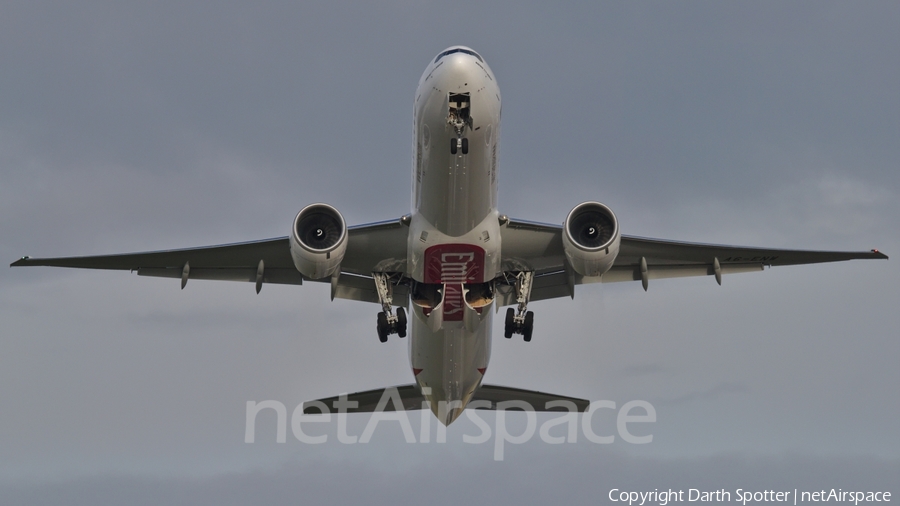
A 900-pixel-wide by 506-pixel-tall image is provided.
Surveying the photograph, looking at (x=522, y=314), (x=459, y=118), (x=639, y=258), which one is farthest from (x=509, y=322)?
(x=459, y=118)

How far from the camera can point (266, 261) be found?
25172 mm

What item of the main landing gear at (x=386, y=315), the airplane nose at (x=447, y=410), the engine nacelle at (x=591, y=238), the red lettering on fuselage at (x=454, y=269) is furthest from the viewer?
the airplane nose at (x=447, y=410)

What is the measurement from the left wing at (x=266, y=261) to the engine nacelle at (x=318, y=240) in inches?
43.6

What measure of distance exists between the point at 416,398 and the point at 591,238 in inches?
371

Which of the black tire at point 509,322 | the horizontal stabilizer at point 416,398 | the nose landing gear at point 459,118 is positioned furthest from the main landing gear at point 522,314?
the nose landing gear at point 459,118

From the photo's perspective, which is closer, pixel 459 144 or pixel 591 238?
pixel 459 144

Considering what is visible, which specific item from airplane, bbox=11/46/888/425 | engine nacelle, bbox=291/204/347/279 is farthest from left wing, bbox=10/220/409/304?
engine nacelle, bbox=291/204/347/279

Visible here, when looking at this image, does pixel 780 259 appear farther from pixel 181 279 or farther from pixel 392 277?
pixel 181 279

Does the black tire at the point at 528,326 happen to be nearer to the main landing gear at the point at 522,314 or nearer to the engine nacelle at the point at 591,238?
the main landing gear at the point at 522,314

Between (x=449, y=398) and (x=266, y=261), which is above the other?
(x=266, y=261)

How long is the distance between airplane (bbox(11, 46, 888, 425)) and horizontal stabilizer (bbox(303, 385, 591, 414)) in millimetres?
1019

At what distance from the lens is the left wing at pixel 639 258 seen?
23.7m

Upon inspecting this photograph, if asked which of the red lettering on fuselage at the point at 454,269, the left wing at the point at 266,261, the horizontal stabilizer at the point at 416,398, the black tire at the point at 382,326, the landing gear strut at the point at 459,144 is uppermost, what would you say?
the landing gear strut at the point at 459,144

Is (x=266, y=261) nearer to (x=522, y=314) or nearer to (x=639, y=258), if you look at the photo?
(x=522, y=314)
